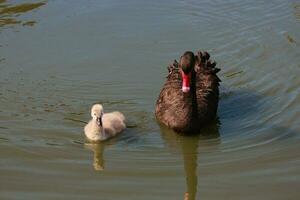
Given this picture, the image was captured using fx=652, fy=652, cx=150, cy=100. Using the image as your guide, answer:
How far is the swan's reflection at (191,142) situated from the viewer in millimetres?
5967

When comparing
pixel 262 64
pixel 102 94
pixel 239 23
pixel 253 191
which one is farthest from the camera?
pixel 239 23

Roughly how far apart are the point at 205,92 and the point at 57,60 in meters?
2.32

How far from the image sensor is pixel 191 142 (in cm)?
659

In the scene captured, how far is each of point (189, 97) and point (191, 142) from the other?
1.50ft

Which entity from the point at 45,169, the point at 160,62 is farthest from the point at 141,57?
the point at 45,169

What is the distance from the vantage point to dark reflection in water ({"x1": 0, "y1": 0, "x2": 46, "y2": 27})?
9.81 metres

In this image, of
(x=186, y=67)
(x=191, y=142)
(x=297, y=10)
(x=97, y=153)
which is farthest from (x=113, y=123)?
(x=297, y=10)

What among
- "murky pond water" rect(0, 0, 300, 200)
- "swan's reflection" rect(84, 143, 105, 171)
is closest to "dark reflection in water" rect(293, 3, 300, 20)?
"murky pond water" rect(0, 0, 300, 200)

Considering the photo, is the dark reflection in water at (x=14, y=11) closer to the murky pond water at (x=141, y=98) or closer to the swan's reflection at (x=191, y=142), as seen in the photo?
the murky pond water at (x=141, y=98)

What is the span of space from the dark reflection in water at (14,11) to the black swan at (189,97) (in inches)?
132

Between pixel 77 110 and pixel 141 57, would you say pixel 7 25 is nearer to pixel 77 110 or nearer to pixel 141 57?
pixel 141 57

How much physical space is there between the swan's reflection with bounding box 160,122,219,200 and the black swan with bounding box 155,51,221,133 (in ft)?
0.25

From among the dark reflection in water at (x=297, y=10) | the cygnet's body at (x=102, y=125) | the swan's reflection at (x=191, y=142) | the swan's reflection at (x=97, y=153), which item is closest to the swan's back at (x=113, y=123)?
the cygnet's body at (x=102, y=125)

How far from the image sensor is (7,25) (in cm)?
972
